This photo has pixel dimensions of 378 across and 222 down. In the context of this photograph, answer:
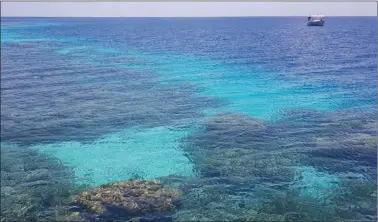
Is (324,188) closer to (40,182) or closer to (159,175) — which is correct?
(159,175)

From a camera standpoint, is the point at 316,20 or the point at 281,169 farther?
the point at 316,20

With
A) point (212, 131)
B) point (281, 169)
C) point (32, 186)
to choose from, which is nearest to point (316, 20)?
point (212, 131)

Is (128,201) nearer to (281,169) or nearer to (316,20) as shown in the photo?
(281,169)

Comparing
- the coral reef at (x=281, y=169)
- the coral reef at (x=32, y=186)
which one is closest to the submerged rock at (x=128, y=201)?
the coral reef at (x=281, y=169)

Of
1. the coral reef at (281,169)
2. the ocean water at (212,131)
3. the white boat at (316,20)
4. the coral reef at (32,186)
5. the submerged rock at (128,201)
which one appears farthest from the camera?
the white boat at (316,20)

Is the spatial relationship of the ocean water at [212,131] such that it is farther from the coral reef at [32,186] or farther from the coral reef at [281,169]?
the coral reef at [32,186]

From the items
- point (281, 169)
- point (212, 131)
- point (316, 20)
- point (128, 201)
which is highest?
point (316, 20)

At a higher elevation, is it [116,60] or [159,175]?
[116,60]

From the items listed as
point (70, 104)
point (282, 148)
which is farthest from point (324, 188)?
point (70, 104)

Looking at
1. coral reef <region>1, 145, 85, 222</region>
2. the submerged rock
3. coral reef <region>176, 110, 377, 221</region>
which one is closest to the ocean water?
coral reef <region>176, 110, 377, 221</region>
